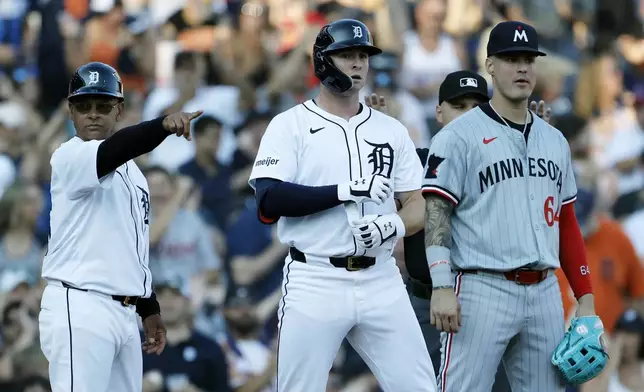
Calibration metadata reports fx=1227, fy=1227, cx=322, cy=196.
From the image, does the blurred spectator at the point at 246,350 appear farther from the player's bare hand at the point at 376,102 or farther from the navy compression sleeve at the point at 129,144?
the navy compression sleeve at the point at 129,144

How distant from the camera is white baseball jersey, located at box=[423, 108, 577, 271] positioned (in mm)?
5707

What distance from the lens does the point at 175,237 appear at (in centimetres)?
1031

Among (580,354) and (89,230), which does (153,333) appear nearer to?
(89,230)

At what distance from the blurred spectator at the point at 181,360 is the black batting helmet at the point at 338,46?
380 centimetres

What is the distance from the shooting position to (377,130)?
20.1 feet

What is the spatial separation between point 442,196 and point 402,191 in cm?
47

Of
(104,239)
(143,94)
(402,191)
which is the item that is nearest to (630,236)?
(143,94)

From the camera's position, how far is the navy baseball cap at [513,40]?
19.1ft

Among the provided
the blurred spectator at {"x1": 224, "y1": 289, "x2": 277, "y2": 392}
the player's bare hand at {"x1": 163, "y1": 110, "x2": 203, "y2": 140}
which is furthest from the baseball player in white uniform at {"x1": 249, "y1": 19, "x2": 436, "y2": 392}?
the blurred spectator at {"x1": 224, "y1": 289, "x2": 277, "y2": 392}

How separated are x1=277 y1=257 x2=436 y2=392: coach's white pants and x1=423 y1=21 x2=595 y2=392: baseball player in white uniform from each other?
0.62ft

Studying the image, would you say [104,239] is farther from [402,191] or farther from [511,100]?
[511,100]

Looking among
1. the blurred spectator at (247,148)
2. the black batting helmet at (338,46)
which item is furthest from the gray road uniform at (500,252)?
the blurred spectator at (247,148)

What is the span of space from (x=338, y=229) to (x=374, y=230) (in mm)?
252

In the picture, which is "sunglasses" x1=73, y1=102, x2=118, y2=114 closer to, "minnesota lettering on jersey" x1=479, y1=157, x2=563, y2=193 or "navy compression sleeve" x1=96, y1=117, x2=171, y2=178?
"navy compression sleeve" x1=96, y1=117, x2=171, y2=178
